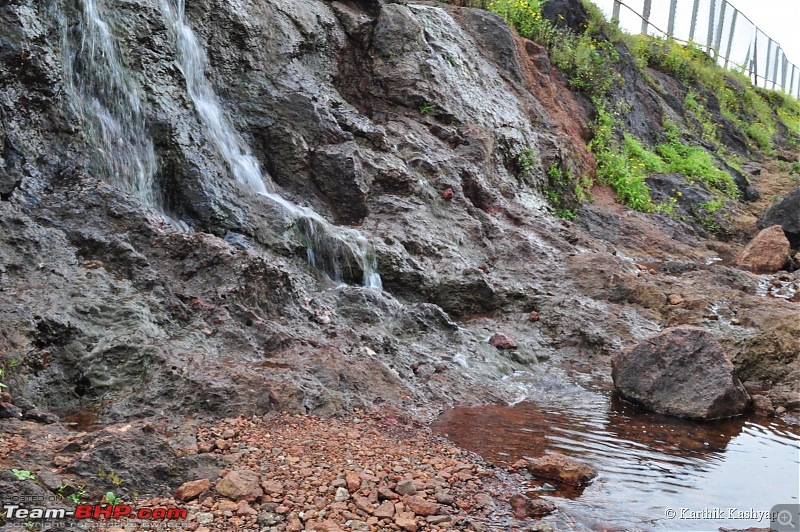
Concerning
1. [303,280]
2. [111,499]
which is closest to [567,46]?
[303,280]

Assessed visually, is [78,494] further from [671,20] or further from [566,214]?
[671,20]

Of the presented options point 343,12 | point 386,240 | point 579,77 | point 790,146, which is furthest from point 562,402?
point 790,146

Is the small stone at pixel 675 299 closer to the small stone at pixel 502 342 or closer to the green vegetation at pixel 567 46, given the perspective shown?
the small stone at pixel 502 342

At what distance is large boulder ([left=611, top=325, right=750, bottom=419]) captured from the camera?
544 cm

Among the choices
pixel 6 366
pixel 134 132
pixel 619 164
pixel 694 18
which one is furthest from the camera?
pixel 694 18

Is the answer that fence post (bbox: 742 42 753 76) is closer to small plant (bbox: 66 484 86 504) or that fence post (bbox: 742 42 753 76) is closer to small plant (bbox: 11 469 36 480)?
small plant (bbox: 66 484 86 504)

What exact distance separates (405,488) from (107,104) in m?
4.87

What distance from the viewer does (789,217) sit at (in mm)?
13055

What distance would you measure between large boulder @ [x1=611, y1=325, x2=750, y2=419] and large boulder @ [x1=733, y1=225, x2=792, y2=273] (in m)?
6.71

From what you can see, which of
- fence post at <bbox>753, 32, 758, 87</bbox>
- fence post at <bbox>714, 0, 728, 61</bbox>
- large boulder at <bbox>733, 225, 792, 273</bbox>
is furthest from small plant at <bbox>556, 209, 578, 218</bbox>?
fence post at <bbox>753, 32, 758, 87</bbox>

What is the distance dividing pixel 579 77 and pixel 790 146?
11.6m

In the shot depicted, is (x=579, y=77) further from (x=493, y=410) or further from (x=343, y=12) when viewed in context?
(x=493, y=410)

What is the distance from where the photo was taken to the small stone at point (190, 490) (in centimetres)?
316

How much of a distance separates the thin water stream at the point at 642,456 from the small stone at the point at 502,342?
885mm
